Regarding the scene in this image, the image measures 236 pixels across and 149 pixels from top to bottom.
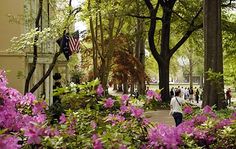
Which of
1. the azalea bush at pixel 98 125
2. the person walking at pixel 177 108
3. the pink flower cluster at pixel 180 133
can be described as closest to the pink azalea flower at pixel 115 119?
the azalea bush at pixel 98 125

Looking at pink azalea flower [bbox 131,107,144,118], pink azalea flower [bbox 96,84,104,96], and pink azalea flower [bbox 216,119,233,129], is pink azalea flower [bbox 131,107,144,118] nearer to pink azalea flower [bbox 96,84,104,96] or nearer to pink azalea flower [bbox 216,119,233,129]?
pink azalea flower [bbox 96,84,104,96]

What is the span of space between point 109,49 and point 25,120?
83.2 ft

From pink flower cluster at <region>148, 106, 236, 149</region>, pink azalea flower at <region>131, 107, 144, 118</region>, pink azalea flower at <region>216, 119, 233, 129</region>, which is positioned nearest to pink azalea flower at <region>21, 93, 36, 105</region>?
pink azalea flower at <region>131, 107, 144, 118</region>

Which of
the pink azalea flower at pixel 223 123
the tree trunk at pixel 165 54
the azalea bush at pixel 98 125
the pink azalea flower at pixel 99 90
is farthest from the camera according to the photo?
the tree trunk at pixel 165 54

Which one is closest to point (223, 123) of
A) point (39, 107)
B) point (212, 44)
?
point (39, 107)

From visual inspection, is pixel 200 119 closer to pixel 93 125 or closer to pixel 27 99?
pixel 93 125

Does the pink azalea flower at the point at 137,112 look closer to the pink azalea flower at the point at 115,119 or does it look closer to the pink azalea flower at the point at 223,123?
the pink azalea flower at the point at 115,119

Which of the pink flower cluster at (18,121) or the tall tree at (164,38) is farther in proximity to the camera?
the tall tree at (164,38)

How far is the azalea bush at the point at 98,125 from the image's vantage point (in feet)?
10.9

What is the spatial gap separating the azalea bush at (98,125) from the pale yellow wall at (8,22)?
1598 cm

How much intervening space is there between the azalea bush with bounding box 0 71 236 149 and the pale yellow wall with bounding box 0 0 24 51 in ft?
52.4

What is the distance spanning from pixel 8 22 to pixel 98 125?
1653cm

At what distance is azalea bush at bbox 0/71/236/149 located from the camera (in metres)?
3.32

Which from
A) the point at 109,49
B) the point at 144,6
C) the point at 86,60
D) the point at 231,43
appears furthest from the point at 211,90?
the point at 86,60
